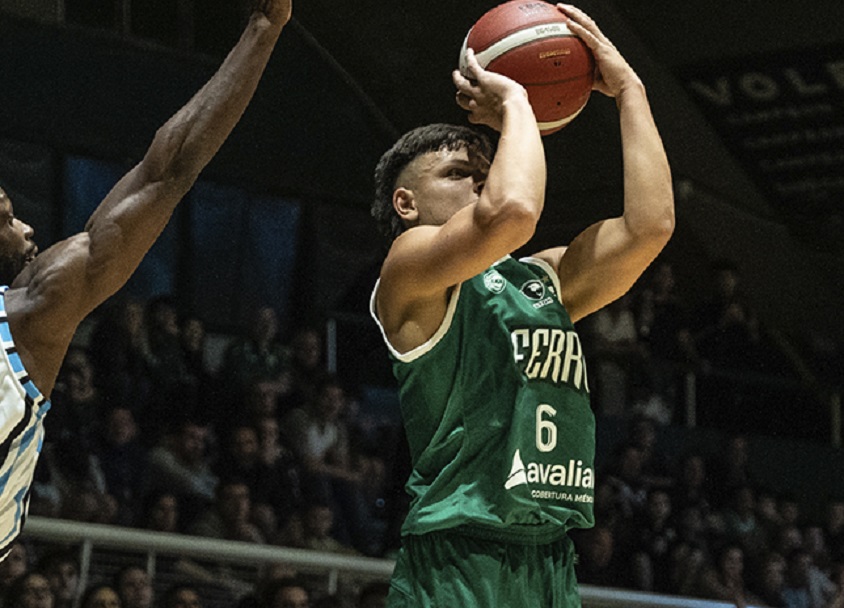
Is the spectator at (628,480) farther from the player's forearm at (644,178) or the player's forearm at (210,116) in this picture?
the player's forearm at (210,116)

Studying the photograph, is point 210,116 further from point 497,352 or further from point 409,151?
point 497,352

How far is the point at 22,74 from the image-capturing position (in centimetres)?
1062

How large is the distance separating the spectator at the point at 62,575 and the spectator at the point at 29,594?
4.5 inches

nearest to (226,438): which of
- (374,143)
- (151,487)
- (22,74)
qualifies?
(151,487)

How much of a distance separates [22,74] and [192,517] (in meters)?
4.51

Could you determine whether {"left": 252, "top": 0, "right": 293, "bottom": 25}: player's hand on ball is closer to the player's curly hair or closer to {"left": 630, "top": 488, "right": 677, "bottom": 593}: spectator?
the player's curly hair

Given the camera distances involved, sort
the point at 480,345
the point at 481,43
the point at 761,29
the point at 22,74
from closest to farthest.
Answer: the point at 480,345
the point at 481,43
the point at 22,74
the point at 761,29

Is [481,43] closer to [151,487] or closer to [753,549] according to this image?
[151,487]

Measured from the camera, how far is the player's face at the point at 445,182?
11.5 ft

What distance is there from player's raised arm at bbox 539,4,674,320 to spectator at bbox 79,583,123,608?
10.1 ft

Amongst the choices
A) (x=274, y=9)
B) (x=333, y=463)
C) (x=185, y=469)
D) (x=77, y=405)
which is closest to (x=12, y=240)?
(x=274, y=9)

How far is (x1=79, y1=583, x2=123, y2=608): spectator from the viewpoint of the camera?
5953 mm

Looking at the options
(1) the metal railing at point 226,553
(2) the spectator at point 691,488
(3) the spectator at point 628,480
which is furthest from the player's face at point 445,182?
(2) the spectator at point 691,488

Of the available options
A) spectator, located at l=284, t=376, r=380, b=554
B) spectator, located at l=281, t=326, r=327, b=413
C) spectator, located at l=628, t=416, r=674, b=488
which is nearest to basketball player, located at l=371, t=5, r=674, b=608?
spectator, located at l=284, t=376, r=380, b=554
